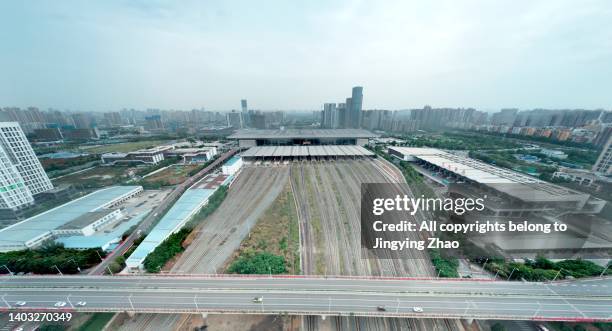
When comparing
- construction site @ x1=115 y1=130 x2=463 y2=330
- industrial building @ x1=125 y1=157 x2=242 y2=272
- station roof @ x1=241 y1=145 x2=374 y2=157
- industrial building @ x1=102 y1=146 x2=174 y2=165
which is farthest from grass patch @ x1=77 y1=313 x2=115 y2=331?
industrial building @ x1=102 y1=146 x2=174 y2=165

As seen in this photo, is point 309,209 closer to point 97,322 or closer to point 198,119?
point 97,322

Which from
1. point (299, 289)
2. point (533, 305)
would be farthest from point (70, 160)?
point (533, 305)

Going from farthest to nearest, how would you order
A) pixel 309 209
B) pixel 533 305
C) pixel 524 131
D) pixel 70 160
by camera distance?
pixel 524 131
pixel 70 160
pixel 309 209
pixel 533 305

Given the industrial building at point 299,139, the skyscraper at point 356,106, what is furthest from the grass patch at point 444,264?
the skyscraper at point 356,106

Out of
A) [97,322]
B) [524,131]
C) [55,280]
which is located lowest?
[97,322]

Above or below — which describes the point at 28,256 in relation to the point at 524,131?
below

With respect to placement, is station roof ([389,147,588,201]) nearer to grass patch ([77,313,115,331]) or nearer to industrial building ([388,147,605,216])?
industrial building ([388,147,605,216])
